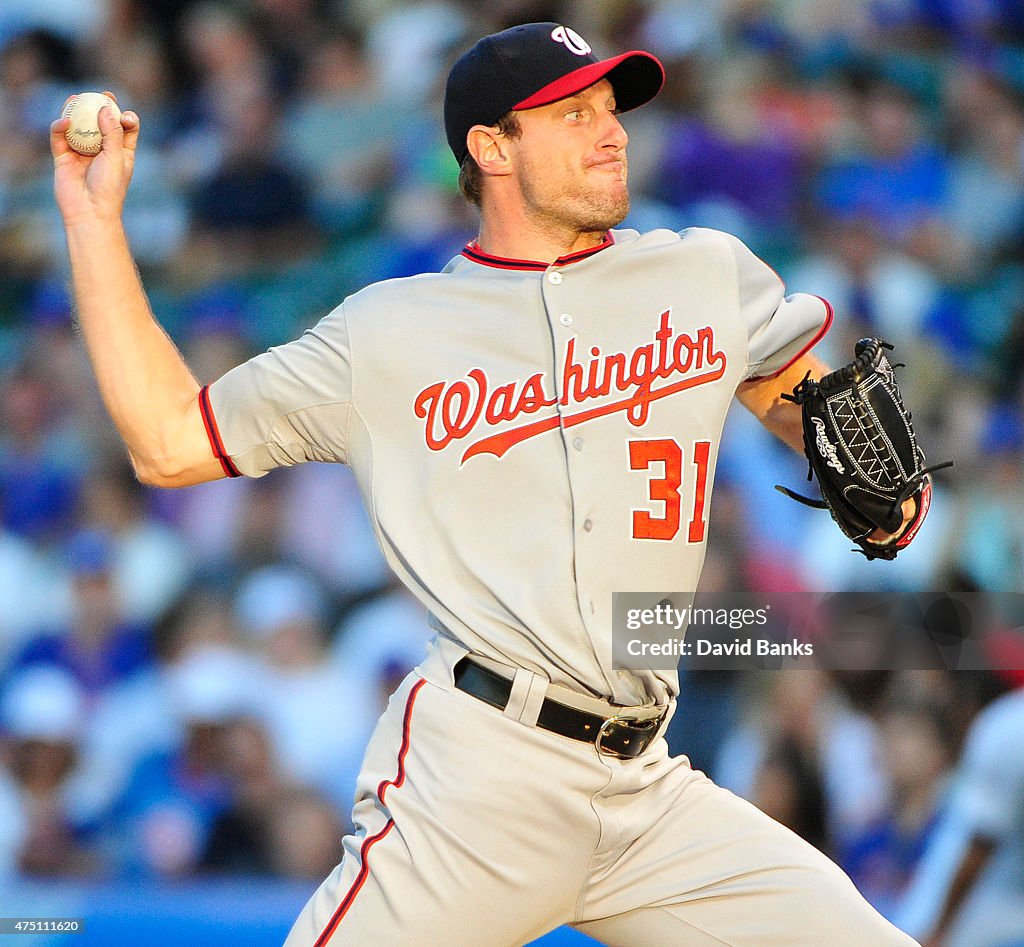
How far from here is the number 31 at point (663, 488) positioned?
2.47 metres

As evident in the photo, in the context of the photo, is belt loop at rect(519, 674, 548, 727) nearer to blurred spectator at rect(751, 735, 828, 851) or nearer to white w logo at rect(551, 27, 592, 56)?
white w logo at rect(551, 27, 592, 56)

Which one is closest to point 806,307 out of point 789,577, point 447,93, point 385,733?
point 447,93

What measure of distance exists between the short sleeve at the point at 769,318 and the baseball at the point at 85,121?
3.68ft

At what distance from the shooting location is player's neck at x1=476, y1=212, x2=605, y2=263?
2664 mm

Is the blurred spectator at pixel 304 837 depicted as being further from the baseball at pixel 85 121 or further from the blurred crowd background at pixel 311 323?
the baseball at pixel 85 121

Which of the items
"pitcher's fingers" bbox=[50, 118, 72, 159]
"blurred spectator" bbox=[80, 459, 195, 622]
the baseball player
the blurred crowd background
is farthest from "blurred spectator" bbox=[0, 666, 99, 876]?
"pitcher's fingers" bbox=[50, 118, 72, 159]

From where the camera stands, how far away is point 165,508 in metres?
5.95

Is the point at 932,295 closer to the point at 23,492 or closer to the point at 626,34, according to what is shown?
the point at 626,34

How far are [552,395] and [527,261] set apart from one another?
29 centimetres

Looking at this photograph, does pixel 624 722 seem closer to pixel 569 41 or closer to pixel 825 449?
pixel 825 449

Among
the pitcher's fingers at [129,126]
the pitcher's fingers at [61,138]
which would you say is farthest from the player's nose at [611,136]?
the pitcher's fingers at [61,138]

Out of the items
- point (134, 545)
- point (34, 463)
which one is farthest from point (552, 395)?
point (34, 463)

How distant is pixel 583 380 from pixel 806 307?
1.62ft

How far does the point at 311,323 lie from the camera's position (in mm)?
6246
